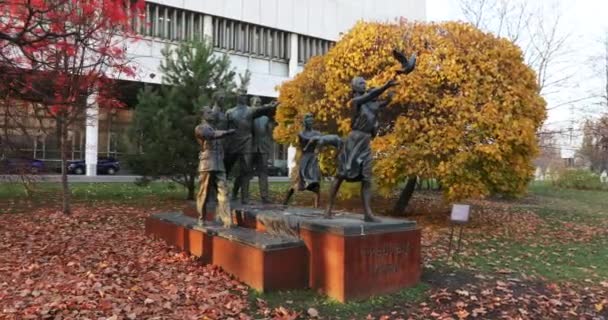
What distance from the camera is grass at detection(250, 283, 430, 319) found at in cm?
584

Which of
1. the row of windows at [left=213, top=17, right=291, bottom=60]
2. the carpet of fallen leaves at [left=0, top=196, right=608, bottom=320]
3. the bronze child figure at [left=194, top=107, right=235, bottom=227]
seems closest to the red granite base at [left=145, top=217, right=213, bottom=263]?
the carpet of fallen leaves at [left=0, top=196, right=608, bottom=320]

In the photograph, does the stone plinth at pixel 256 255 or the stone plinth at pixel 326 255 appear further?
the stone plinth at pixel 256 255

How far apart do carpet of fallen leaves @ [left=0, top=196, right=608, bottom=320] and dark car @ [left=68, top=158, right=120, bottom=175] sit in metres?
26.1

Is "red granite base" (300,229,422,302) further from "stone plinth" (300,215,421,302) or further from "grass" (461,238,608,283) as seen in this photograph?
"grass" (461,238,608,283)

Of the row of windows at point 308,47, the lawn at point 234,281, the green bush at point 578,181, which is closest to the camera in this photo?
the lawn at point 234,281

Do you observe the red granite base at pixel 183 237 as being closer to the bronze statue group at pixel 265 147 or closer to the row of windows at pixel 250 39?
the bronze statue group at pixel 265 147

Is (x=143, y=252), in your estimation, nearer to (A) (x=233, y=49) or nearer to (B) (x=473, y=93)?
(B) (x=473, y=93)

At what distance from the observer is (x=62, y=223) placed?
37.7 feet

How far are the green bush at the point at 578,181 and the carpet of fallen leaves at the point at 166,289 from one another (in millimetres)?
25829

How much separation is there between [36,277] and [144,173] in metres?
8.54

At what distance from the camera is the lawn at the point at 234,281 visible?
18.9 feet

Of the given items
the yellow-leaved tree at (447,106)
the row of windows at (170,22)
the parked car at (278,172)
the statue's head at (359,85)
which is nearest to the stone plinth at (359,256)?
the statue's head at (359,85)

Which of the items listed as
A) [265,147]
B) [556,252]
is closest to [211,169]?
[265,147]

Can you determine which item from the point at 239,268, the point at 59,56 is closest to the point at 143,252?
the point at 239,268
